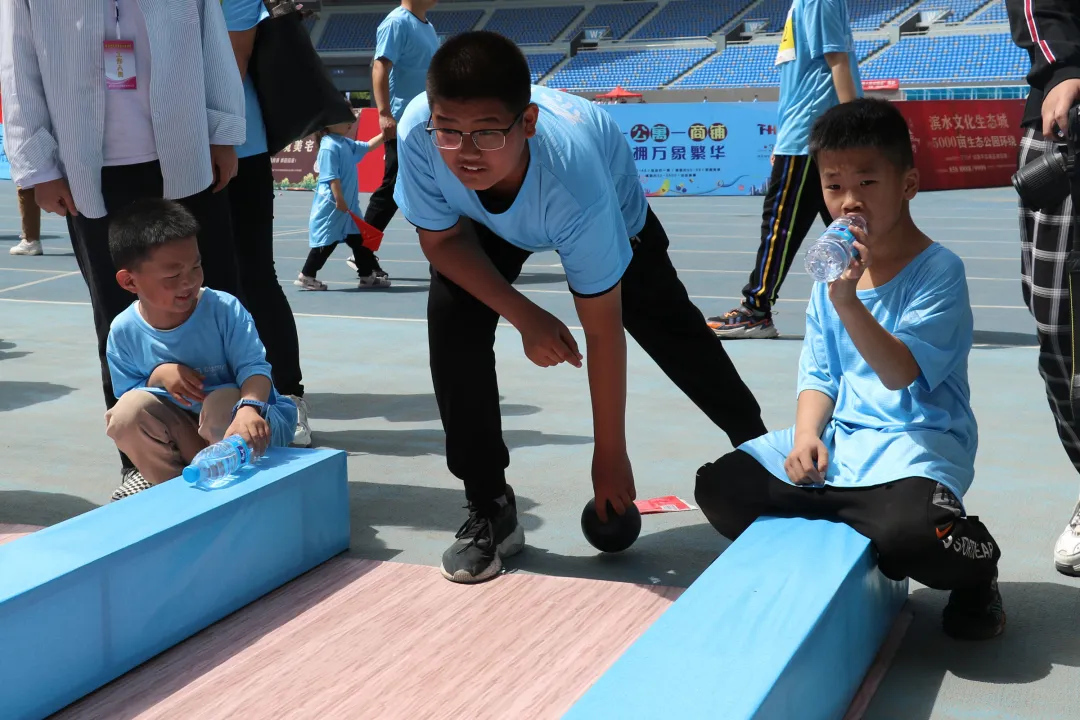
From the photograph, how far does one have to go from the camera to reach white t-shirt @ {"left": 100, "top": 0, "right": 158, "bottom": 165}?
2.90 m

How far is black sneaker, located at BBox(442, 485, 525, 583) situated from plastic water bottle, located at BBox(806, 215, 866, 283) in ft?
3.19

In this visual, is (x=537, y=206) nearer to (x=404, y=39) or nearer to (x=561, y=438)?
(x=561, y=438)

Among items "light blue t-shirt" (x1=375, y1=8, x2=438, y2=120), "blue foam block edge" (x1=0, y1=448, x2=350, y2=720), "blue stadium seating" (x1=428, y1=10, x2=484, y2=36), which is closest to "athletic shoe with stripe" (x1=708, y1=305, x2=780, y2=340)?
"light blue t-shirt" (x1=375, y1=8, x2=438, y2=120)

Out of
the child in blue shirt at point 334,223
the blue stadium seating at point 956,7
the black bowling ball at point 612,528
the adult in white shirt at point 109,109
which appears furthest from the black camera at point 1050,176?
the blue stadium seating at point 956,7

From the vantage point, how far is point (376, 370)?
494 cm

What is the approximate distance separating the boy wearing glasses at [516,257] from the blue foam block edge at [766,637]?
0.55m

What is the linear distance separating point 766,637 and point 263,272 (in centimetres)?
246

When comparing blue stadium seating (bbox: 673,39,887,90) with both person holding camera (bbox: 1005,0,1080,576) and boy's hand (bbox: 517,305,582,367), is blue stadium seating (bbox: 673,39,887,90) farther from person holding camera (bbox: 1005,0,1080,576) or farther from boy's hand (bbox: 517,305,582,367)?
boy's hand (bbox: 517,305,582,367)

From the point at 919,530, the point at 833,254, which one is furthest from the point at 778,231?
the point at 919,530

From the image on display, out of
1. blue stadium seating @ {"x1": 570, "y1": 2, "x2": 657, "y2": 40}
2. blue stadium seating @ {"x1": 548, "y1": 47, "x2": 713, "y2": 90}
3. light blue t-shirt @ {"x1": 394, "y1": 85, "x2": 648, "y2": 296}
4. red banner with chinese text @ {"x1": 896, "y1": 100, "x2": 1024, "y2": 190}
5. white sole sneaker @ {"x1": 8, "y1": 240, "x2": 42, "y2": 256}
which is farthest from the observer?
blue stadium seating @ {"x1": 570, "y1": 2, "x2": 657, "y2": 40}

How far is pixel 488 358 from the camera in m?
2.63

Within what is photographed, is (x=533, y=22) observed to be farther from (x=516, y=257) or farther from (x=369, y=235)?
(x=516, y=257)

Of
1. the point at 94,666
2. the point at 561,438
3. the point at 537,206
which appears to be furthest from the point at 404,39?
the point at 94,666

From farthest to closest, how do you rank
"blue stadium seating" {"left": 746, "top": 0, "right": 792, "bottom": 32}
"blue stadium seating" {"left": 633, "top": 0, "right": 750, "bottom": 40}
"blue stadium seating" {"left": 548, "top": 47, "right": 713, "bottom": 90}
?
1. "blue stadium seating" {"left": 633, "top": 0, "right": 750, "bottom": 40}
2. "blue stadium seating" {"left": 548, "top": 47, "right": 713, "bottom": 90}
3. "blue stadium seating" {"left": 746, "top": 0, "right": 792, "bottom": 32}
